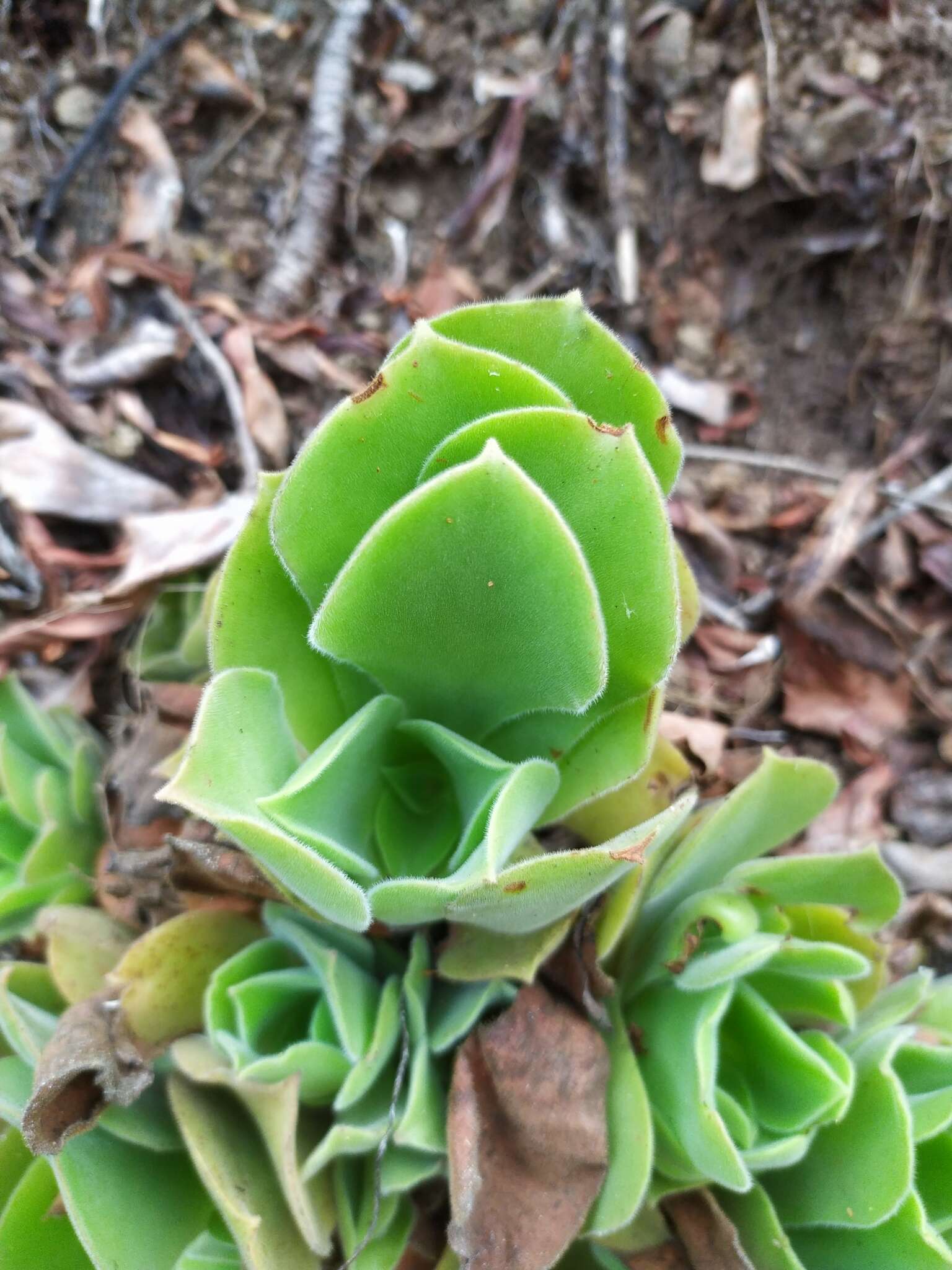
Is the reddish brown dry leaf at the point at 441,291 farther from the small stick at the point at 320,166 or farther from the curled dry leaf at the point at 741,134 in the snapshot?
the curled dry leaf at the point at 741,134

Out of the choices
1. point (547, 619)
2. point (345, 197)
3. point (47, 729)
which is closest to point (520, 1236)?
point (547, 619)

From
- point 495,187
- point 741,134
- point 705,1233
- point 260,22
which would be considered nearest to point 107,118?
point 260,22

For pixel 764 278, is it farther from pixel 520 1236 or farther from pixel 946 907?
pixel 520 1236

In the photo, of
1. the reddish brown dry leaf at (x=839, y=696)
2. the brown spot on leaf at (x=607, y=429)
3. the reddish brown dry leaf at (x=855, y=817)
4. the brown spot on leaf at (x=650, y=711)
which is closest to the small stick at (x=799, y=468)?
the reddish brown dry leaf at (x=839, y=696)

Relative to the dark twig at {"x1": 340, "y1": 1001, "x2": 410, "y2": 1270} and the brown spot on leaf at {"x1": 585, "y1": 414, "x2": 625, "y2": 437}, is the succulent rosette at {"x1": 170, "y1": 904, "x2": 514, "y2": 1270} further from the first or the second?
the brown spot on leaf at {"x1": 585, "y1": 414, "x2": 625, "y2": 437}

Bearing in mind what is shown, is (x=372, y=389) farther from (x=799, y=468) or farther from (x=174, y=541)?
(x=799, y=468)
